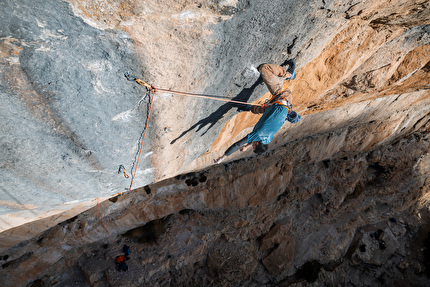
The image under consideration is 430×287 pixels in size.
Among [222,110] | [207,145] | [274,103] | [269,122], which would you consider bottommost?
[269,122]

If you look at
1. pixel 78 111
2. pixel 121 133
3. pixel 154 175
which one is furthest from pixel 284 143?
pixel 78 111

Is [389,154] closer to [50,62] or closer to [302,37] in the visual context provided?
[302,37]

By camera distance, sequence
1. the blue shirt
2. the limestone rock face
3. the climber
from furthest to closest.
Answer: the blue shirt, the climber, the limestone rock face

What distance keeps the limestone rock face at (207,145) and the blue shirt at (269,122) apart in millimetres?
438

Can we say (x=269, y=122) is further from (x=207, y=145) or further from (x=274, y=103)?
(x=207, y=145)

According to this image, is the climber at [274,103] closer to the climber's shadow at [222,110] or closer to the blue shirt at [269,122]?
the blue shirt at [269,122]

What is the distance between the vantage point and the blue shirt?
3275 millimetres

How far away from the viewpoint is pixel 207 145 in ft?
15.5

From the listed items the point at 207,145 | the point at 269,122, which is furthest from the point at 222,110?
the point at 207,145

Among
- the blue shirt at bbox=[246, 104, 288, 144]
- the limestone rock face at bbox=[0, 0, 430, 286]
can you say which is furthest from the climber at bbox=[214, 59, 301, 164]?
the limestone rock face at bbox=[0, 0, 430, 286]

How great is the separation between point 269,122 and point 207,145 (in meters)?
1.76

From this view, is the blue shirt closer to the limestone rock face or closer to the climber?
the climber

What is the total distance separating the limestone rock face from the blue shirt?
0.44 metres

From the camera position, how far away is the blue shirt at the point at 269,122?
328 cm
